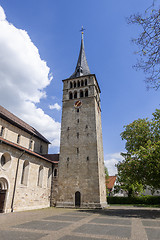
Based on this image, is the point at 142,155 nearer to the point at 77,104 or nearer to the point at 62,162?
the point at 62,162

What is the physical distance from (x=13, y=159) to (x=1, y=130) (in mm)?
4727

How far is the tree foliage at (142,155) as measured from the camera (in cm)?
1605

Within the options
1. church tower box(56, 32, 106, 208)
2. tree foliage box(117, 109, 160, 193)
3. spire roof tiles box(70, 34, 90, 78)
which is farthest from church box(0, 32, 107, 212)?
tree foliage box(117, 109, 160, 193)

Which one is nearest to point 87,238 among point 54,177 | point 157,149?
point 157,149

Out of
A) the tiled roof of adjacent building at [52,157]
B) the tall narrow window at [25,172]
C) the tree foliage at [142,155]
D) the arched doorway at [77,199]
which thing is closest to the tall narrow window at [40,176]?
the tall narrow window at [25,172]

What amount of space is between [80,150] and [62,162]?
358cm

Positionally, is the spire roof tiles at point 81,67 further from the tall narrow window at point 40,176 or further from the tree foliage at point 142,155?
the tall narrow window at point 40,176

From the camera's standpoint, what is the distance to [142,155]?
16.5 meters

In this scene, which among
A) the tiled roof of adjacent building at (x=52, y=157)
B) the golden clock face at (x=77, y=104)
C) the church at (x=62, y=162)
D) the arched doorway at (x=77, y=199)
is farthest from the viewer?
the golden clock face at (x=77, y=104)

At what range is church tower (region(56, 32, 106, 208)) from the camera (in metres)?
23.7

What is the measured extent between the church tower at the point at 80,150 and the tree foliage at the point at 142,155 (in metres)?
5.56

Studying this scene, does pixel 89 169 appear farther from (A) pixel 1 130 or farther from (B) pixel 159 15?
(B) pixel 159 15

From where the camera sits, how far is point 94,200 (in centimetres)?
2288

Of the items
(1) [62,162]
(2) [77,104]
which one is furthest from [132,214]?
(2) [77,104]
